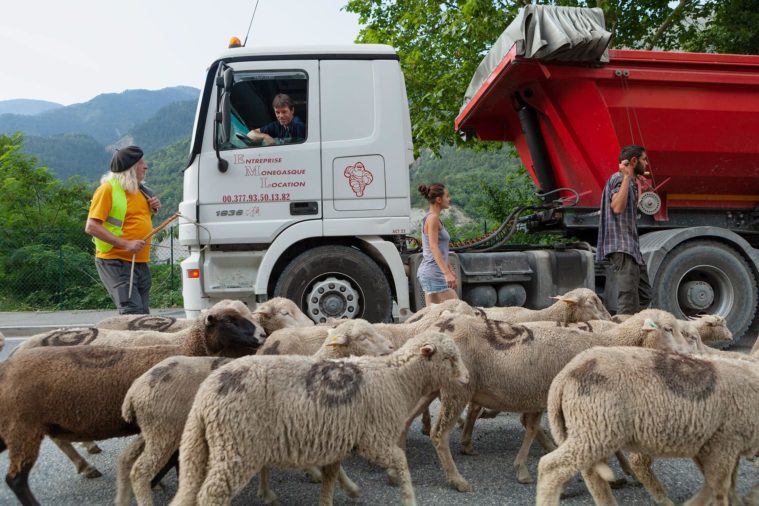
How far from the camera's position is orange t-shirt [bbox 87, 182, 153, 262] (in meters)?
5.16

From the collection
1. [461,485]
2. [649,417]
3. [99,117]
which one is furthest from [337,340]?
[99,117]

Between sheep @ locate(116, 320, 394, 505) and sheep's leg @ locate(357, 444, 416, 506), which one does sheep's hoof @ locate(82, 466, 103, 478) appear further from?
sheep's leg @ locate(357, 444, 416, 506)

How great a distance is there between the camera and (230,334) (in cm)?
408

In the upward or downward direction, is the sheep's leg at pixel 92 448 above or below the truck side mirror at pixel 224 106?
below

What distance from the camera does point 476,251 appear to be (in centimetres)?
779

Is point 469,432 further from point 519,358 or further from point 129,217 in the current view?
point 129,217

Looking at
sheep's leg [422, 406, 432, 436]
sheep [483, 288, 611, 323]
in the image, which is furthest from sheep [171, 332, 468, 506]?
sheep [483, 288, 611, 323]

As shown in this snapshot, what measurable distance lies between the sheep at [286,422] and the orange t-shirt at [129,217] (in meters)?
2.63

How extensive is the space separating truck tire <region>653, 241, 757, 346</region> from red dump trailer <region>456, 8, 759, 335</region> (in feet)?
0.04

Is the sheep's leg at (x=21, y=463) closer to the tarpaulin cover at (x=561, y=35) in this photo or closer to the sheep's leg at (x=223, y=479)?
the sheep's leg at (x=223, y=479)

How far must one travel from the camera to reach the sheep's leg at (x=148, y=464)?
323cm

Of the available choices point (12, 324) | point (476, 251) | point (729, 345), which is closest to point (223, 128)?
point (476, 251)

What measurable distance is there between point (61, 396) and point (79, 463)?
0.92 metres

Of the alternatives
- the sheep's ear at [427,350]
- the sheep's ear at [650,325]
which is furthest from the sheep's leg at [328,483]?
the sheep's ear at [650,325]
